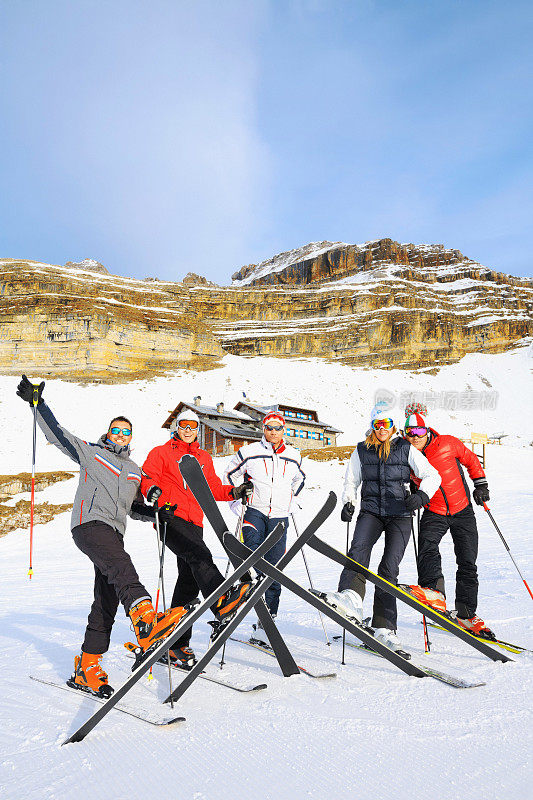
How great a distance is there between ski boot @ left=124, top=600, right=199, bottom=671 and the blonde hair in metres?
2.24

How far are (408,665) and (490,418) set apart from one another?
50.9 metres

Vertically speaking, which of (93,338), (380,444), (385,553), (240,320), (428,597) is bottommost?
(428,597)

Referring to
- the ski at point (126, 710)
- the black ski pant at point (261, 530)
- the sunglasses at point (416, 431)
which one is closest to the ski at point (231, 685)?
the ski at point (126, 710)

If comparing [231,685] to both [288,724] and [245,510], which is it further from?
[245,510]

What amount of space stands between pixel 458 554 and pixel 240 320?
93.4 meters

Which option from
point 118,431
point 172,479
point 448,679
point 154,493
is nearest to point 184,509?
point 172,479

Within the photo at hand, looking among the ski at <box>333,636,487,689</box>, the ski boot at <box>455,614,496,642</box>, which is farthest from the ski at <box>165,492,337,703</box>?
the ski boot at <box>455,614,496,642</box>

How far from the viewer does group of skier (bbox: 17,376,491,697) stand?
3467 millimetres

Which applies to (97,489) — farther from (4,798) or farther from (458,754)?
(458,754)

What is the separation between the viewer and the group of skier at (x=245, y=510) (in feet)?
11.4

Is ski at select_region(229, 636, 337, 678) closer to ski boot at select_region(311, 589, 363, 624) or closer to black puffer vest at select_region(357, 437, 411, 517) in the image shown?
ski boot at select_region(311, 589, 363, 624)

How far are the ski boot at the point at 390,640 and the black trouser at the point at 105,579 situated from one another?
6.66 feet

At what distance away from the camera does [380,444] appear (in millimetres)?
4480
